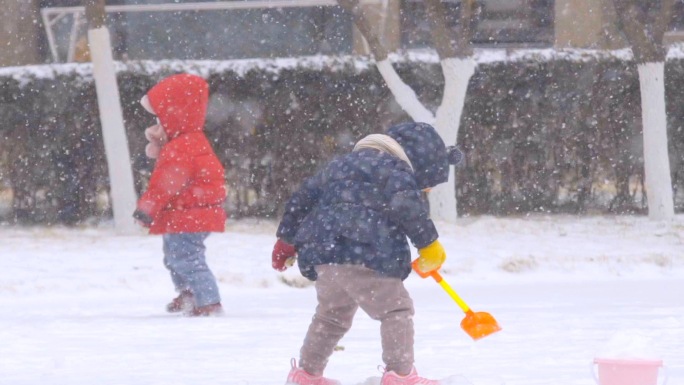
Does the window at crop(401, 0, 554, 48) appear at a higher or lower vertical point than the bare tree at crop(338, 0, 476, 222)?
lower

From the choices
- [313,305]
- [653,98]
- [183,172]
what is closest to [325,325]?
[183,172]

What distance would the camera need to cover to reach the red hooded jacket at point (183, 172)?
269 inches

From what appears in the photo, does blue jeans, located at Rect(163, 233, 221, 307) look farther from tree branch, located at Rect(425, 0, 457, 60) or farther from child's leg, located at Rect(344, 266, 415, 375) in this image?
tree branch, located at Rect(425, 0, 457, 60)

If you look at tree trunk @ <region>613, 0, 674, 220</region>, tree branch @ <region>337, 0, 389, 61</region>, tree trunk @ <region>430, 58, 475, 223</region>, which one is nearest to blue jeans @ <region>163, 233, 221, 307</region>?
tree branch @ <region>337, 0, 389, 61</region>

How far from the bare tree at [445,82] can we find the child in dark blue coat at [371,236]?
6.64 meters

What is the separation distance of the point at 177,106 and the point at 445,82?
505 centimetres

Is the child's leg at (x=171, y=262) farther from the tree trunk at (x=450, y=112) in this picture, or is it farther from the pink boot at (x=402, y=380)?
the tree trunk at (x=450, y=112)

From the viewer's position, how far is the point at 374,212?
4672 millimetres

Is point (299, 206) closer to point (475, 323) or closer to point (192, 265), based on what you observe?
point (475, 323)

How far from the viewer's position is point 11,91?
11.6m

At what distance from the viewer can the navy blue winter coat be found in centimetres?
459

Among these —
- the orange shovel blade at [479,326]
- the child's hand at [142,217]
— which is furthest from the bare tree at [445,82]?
the orange shovel blade at [479,326]

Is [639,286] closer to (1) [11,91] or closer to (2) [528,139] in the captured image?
(2) [528,139]

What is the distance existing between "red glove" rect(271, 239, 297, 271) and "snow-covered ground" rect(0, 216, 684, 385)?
46cm
